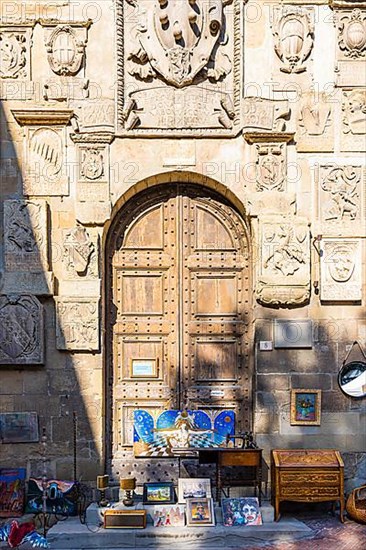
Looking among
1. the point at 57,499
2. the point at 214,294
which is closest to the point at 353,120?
the point at 214,294

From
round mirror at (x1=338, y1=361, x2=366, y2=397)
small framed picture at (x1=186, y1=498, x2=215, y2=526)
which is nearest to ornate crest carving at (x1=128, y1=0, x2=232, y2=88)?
round mirror at (x1=338, y1=361, x2=366, y2=397)

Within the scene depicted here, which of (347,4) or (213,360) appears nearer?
(347,4)

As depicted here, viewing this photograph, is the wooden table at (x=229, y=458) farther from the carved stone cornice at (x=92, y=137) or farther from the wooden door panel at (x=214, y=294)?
the carved stone cornice at (x=92, y=137)

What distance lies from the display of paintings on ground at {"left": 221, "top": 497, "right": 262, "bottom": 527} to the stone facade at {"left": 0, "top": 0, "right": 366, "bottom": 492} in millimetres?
715

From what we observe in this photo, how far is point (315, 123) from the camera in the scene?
7.51m

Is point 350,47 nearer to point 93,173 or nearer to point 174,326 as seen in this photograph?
point 93,173

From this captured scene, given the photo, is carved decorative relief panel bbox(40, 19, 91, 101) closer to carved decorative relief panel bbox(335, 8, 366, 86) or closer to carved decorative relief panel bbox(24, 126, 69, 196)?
carved decorative relief panel bbox(24, 126, 69, 196)

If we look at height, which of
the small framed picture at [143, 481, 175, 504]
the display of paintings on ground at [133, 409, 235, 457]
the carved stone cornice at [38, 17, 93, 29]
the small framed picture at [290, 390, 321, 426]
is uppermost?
the carved stone cornice at [38, 17, 93, 29]

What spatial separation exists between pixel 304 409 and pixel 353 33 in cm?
385

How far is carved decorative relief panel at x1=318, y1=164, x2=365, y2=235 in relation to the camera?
7.46m

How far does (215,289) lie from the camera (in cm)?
770

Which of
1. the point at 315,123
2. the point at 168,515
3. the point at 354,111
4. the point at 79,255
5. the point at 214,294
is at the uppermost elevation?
the point at 354,111

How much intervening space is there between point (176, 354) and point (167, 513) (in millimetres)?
1603

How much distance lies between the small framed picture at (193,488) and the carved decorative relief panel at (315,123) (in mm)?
3450
